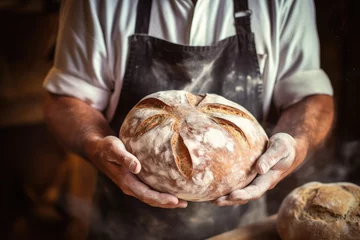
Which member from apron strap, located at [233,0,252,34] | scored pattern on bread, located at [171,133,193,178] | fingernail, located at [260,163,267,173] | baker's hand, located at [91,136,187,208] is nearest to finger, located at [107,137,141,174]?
baker's hand, located at [91,136,187,208]

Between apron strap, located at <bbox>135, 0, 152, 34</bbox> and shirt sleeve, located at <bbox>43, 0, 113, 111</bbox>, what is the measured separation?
12 centimetres

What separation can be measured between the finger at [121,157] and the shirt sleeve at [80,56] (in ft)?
0.77

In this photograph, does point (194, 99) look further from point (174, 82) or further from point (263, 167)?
point (263, 167)

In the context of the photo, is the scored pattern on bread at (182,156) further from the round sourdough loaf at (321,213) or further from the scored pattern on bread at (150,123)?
the round sourdough loaf at (321,213)

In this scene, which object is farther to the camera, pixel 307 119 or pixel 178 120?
pixel 307 119

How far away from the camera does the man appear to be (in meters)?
1.29

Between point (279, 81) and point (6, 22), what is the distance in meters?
0.89

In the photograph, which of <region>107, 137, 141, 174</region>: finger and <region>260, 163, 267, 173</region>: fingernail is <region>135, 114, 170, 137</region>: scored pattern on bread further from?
<region>260, 163, 267, 173</region>: fingernail

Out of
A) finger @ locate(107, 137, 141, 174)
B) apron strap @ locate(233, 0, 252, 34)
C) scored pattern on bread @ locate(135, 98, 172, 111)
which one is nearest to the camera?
finger @ locate(107, 137, 141, 174)

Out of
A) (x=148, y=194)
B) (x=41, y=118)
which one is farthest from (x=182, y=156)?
(x=41, y=118)

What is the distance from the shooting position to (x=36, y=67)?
1306 mm

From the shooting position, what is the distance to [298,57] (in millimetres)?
1390

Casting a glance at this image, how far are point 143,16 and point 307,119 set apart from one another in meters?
0.63

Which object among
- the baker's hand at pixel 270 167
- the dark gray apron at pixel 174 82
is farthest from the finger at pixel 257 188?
the dark gray apron at pixel 174 82
